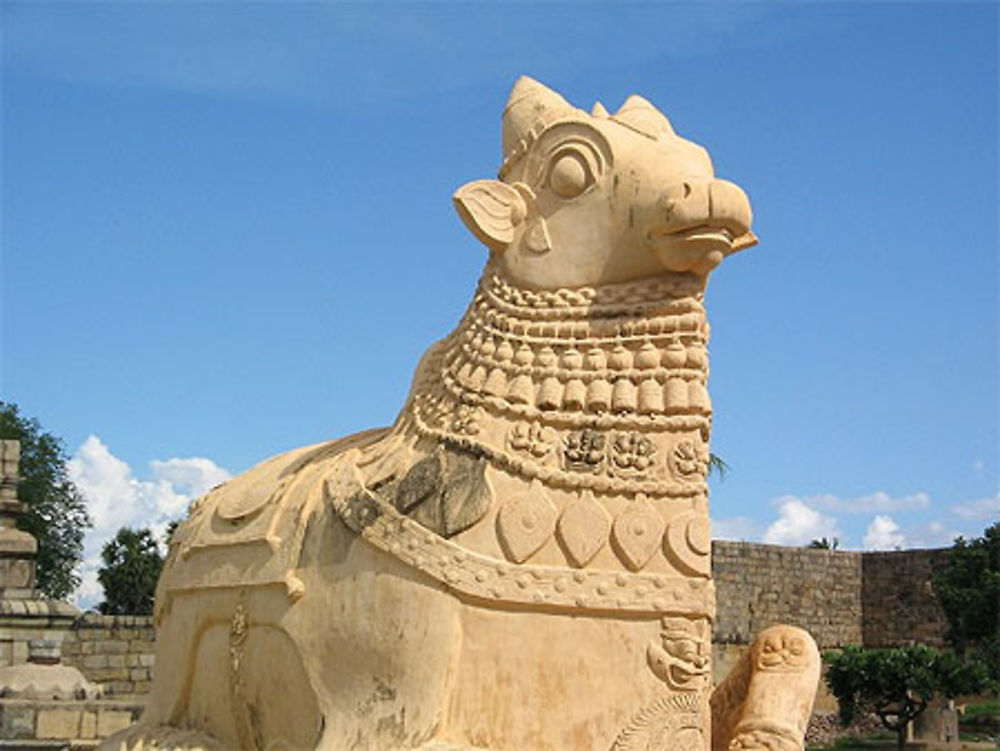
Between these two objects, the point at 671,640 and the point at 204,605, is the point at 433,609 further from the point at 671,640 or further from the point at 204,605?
the point at 204,605

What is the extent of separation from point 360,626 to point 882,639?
91.6 ft

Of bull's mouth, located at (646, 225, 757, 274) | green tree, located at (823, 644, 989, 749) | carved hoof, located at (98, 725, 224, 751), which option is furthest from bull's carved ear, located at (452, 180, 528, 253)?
green tree, located at (823, 644, 989, 749)

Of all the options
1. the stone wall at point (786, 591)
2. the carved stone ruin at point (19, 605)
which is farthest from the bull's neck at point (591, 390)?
the stone wall at point (786, 591)

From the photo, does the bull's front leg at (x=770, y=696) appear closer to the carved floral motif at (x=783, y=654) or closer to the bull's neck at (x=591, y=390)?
the carved floral motif at (x=783, y=654)

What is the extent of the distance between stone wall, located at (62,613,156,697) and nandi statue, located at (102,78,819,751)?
13196mm

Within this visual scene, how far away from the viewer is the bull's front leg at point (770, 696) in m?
4.73

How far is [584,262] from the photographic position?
16.0ft

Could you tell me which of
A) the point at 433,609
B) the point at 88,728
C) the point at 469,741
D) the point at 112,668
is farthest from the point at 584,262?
the point at 112,668

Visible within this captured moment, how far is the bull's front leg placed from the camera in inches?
186

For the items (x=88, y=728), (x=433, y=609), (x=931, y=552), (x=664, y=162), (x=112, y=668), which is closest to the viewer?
(x=433, y=609)

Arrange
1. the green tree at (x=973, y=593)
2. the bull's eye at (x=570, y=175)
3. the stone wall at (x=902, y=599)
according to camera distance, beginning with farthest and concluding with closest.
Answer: the stone wall at (x=902, y=599) < the green tree at (x=973, y=593) < the bull's eye at (x=570, y=175)

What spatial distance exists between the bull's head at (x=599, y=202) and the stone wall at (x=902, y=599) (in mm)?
26459

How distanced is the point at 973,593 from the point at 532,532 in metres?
25.8

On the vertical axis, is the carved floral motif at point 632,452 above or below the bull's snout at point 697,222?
below
